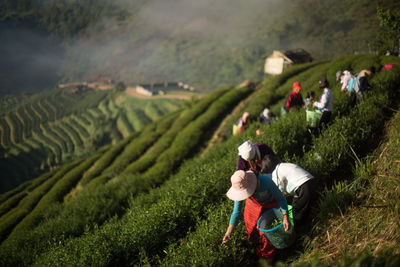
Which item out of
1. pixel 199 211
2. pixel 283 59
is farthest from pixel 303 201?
pixel 283 59

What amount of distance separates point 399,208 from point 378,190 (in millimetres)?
680

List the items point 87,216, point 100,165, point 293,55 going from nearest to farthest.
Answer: point 87,216
point 100,165
point 293,55

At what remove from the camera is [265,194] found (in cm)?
308

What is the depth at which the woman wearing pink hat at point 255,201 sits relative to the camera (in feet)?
9.46

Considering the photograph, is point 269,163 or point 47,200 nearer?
point 269,163

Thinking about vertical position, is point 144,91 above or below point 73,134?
above

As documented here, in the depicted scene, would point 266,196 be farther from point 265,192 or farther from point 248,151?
point 248,151

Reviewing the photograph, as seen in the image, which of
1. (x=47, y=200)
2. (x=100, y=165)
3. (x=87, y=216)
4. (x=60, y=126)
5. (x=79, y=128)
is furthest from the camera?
(x=60, y=126)

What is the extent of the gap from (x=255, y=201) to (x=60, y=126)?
141287 millimetres

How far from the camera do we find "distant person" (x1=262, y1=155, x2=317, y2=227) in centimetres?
319

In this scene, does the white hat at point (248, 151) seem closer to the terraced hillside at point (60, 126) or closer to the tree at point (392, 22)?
the tree at point (392, 22)

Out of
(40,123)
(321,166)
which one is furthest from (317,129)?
(40,123)

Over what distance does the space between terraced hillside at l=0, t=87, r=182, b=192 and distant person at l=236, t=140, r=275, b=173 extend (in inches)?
3678

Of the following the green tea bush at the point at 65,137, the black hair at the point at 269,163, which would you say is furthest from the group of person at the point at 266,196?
the green tea bush at the point at 65,137
